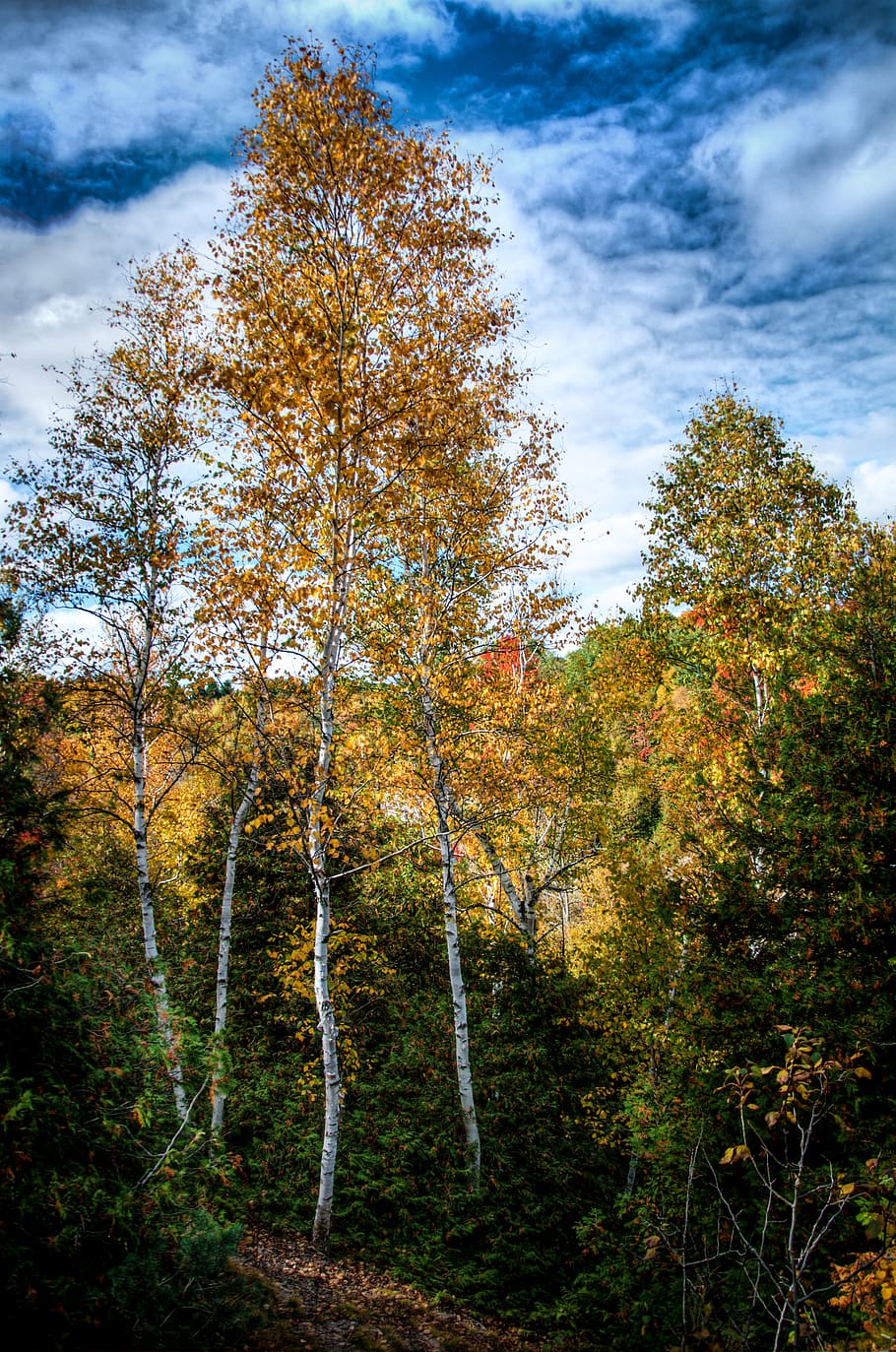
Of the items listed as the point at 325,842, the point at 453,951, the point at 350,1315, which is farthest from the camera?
the point at 453,951

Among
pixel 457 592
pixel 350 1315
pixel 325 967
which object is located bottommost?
pixel 350 1315

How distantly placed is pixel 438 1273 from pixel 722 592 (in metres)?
11.4

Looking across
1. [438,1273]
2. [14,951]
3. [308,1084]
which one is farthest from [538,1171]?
[14,951]

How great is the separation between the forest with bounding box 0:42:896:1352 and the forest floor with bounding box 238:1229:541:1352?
32 centimetres

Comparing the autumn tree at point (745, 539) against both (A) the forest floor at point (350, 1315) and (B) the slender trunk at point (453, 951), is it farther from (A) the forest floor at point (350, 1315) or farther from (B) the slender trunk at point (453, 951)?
(A) the forest floor at point (350, 1315)

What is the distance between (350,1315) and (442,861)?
4845 mm

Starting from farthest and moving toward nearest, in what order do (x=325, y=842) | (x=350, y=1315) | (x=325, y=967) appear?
(x=325, y=967) < (x=325, y=842) < (x=350, y=1315)

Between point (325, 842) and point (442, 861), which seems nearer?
point (325, 842)

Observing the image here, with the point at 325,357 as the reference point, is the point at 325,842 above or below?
below

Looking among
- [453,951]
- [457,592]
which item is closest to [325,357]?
[457,592]

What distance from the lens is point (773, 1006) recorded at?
605cm

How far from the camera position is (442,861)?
9.35 metres

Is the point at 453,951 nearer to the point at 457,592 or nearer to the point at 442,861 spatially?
the point at 442,861

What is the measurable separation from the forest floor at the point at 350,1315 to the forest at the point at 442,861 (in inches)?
12.5
